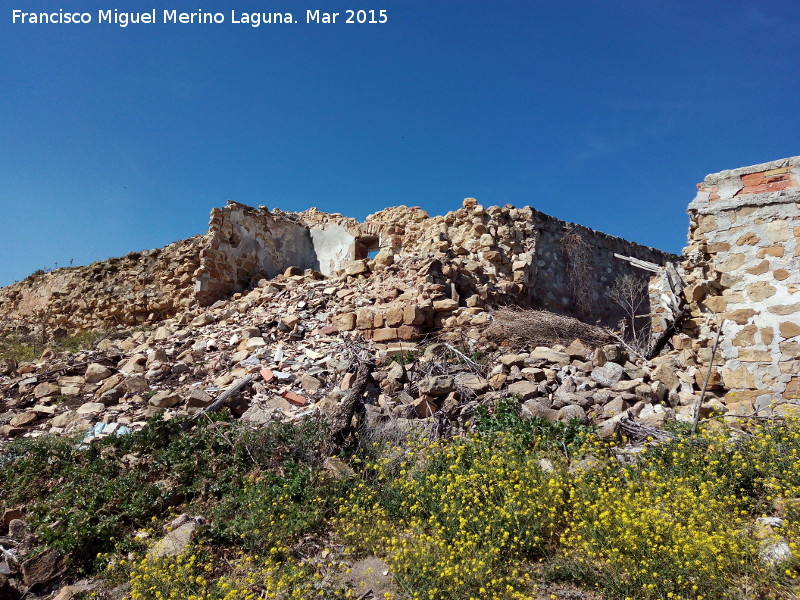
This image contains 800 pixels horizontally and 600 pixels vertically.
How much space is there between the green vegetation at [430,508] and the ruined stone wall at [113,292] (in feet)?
23.0

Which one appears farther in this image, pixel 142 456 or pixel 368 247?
pixel 368 247

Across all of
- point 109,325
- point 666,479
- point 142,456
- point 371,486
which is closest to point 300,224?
point 109,325

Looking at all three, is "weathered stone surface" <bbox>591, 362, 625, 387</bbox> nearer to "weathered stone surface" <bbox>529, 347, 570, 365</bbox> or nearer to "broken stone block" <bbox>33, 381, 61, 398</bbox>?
"weathered stone surface" <bbox>529, 347, 570, 365</bbox>

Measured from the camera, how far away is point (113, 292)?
12570mm

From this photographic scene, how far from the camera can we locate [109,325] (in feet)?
40.5

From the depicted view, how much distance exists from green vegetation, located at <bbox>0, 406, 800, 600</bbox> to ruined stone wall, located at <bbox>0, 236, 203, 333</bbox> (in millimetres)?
7009

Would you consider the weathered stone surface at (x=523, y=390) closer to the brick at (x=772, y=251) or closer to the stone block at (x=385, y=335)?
the stone block at (x=385, y=335)

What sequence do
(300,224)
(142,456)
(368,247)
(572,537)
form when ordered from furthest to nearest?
(300,224) < (368,247) < (142,456) < (572,537)

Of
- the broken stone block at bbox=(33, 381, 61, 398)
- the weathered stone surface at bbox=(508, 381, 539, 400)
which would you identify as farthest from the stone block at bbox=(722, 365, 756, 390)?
the broken stone block at bbox=(33, 381, 61, 398)

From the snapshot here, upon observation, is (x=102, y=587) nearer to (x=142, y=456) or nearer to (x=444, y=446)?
(x=142, y=456)

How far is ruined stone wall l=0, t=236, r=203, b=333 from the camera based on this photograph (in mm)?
11633

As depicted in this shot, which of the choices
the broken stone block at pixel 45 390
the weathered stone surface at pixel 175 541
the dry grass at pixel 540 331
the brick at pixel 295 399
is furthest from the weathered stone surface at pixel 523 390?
the broken stone block at pixel 45 390

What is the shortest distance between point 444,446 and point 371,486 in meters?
0.91

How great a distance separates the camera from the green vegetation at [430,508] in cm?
298
